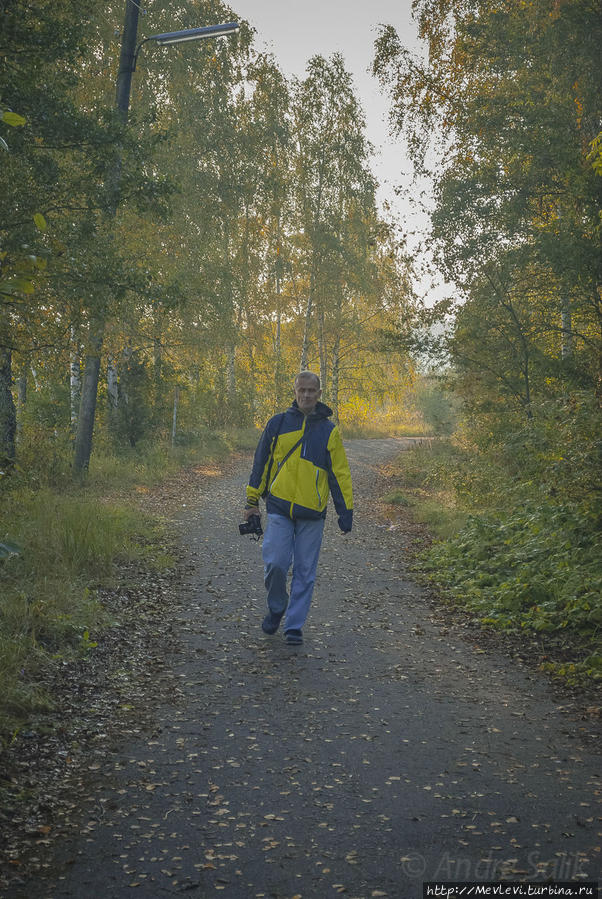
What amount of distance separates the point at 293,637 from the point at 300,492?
4.26 feet

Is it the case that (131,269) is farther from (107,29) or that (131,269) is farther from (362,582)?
(107,29)

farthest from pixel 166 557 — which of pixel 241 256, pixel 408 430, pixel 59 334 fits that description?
pixel 408 430

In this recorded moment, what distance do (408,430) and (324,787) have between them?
4555 cm

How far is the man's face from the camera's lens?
6340 millimetres

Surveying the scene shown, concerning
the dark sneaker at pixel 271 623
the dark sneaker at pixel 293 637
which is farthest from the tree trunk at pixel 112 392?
the dark sneaker at pixel 293 637

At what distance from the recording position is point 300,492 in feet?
20.6

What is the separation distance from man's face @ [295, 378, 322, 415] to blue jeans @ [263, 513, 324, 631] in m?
1.01

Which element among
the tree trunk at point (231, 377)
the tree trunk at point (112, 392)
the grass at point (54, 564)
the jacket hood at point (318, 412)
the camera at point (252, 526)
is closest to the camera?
the grass at point (54, 564)

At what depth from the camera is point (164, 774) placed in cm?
398

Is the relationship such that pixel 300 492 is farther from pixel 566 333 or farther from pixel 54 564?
pixel 566 333

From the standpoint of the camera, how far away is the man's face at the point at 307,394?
634 cm

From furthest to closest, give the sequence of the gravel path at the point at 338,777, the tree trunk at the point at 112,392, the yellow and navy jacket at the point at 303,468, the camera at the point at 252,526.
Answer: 1. the tree trunk at the point at 112,392
2. the camera at the point at 252,526
3. the yellow and navy jacket at the point at 303,468
4. the gravel path at the point at 338,777

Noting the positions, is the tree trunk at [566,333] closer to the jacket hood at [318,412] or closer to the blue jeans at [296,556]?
the jacket hood at [318,412]

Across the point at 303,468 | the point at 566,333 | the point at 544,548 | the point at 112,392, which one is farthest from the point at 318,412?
the point at 112,392
